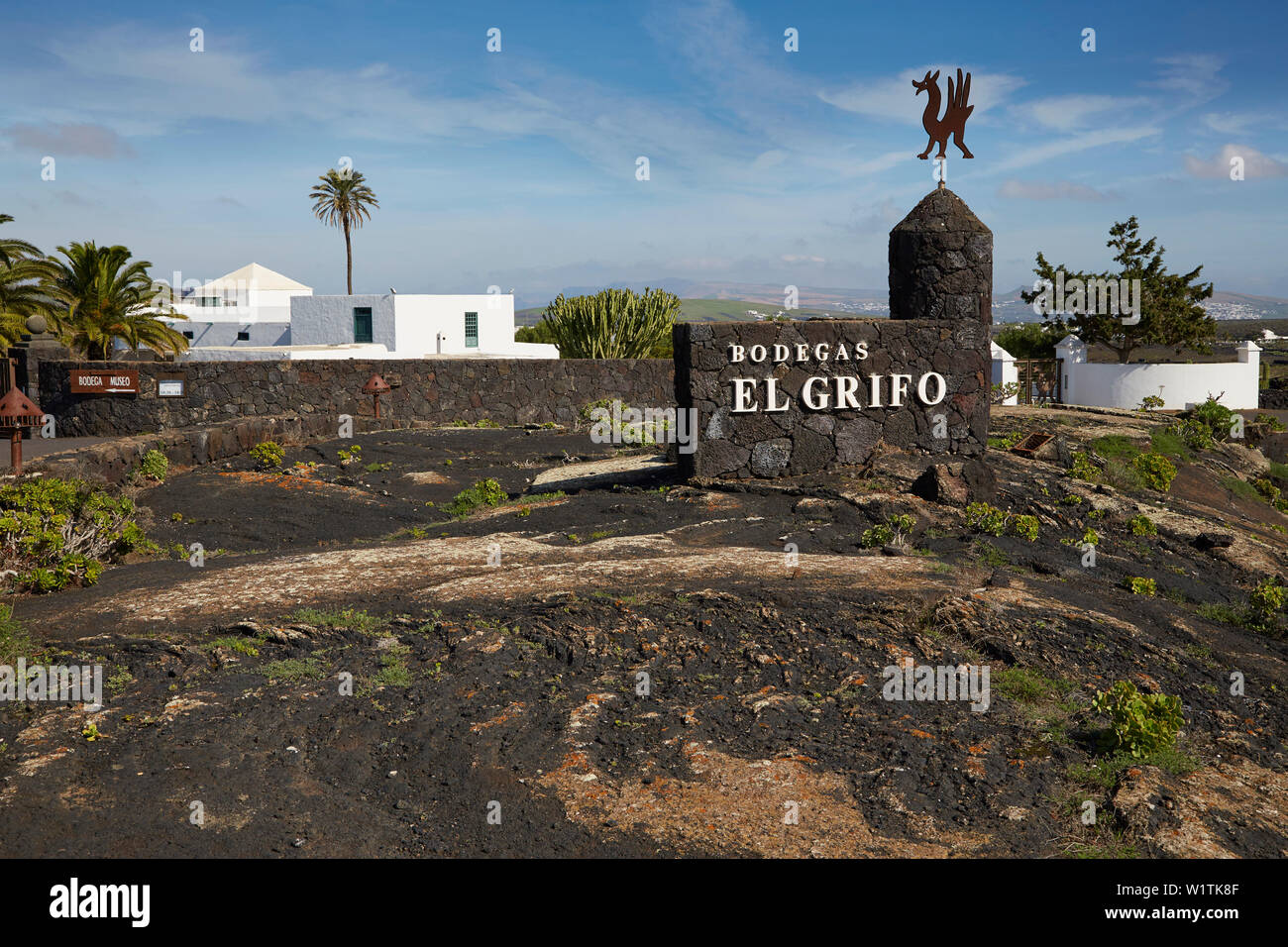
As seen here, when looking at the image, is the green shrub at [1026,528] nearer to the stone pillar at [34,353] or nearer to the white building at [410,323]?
the stone pillar at [34,353]

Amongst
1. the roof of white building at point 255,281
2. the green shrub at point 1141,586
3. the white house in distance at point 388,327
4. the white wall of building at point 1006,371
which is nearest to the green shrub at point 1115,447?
the green shrub at point 1141,586

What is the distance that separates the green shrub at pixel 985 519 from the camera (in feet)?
33.6

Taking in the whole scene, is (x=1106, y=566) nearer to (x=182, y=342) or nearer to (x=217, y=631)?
(x=217, y=631)

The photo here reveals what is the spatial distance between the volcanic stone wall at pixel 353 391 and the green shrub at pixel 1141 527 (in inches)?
648

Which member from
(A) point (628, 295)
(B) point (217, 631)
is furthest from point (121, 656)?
(A) point (628, 295)

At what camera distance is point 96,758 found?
5.27m

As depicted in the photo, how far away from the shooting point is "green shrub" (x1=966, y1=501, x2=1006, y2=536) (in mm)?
10234

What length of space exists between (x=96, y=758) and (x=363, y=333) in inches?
1485

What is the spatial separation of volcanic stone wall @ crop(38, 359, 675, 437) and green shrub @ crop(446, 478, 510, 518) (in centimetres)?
1019

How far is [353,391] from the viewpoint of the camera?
2373 cm

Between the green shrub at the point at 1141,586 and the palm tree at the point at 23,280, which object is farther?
the palm tree at the point at 23,280

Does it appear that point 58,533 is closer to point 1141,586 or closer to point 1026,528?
point 1026,528

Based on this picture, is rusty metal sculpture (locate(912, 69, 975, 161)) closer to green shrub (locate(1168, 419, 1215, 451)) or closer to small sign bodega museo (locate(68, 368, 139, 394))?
green shrub (locate(1168, 419, 1215, 451))

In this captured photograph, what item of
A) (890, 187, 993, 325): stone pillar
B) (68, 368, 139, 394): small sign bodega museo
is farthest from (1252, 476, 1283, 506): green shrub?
(68, 368, 139, 394): small sign bodega museo
